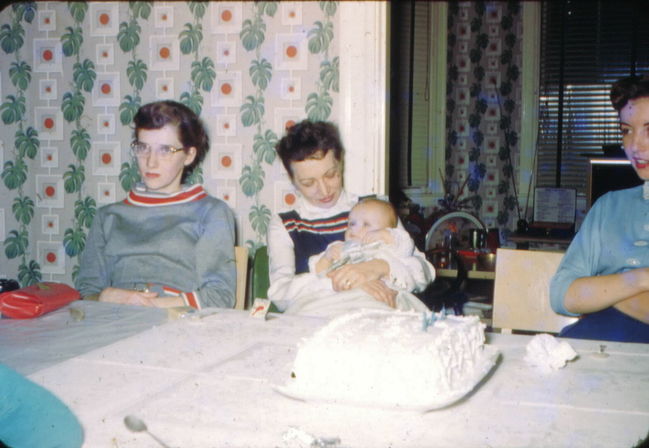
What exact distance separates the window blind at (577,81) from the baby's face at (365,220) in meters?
3.25

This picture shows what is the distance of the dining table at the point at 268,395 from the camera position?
0.88m

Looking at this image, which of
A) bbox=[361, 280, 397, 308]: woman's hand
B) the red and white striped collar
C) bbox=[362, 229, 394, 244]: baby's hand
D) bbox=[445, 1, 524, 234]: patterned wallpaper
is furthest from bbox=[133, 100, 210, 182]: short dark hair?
bbox=[445, 1, 524, 234]: patterned wallpaper

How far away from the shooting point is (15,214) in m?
2.86

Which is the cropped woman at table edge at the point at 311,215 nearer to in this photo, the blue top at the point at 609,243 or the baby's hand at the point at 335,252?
the baby's hand at the point at 335,252

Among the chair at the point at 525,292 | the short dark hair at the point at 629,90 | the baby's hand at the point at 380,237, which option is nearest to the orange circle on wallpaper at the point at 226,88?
the baby's hand at the point at 380,237

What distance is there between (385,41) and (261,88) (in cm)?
52

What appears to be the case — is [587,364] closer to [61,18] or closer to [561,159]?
[61,18]

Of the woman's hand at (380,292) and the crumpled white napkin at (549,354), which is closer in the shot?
the crumpled white napkin at (549,354)

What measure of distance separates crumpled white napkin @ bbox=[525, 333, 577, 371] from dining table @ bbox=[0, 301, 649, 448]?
0.04 ft

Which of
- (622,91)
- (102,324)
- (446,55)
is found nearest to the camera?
(102,324)

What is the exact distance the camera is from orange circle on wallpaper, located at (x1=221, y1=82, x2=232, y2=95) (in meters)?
2.55

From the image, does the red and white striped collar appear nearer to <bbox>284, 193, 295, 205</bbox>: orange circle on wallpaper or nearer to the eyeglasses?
the eyeglasses

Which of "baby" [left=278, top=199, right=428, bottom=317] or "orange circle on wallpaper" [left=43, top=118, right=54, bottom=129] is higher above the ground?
"orange circle on wallpaper" [left=43, top=118, right=54, bottom=129]

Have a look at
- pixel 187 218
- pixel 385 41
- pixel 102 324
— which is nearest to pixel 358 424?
pixel 102 324
